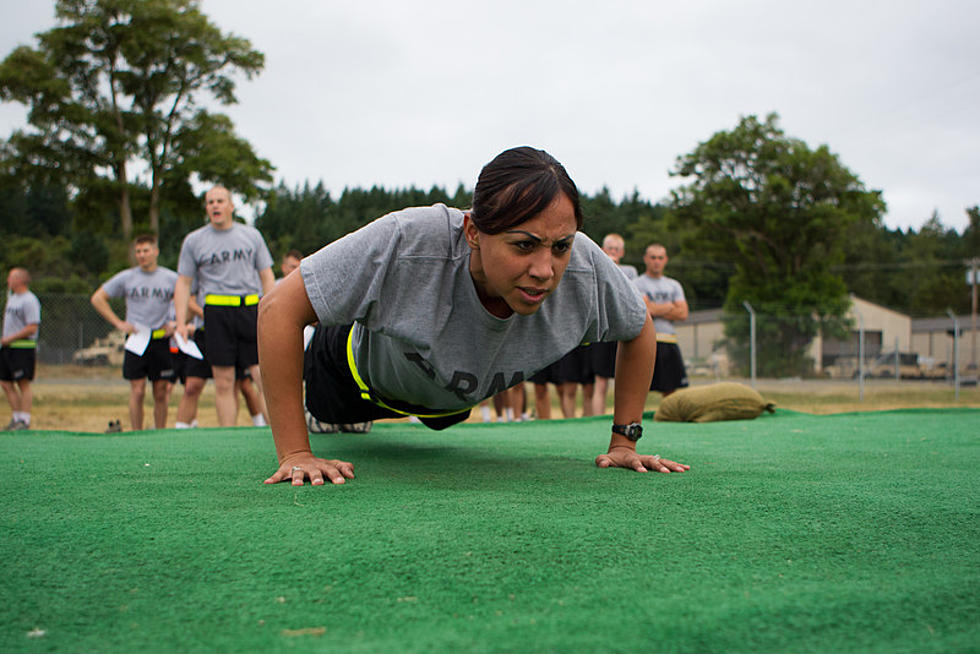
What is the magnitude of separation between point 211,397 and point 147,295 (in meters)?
7.34

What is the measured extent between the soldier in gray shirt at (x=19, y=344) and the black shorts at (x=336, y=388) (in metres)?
6.96

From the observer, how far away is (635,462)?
8.76 feet

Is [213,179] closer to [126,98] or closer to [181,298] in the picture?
[126,98]

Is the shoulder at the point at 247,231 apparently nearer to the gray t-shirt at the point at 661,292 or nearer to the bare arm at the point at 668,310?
the bare arm at the point at 668,310

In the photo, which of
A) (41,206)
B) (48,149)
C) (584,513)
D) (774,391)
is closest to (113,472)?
(584,513)

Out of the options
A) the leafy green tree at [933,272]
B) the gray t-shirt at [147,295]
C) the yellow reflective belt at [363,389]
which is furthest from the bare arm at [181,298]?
the leafy green tree at [933,272]

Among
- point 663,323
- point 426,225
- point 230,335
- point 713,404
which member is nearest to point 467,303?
point 426,225

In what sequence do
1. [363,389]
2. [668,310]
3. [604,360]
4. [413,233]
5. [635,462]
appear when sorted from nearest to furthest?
[413,233], [635,462], [363,389], [668,310], [604,360]

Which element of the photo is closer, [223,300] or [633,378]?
[633,378]

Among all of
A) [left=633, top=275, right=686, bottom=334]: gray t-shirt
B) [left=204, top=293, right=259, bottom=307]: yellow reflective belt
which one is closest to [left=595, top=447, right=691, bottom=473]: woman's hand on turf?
[left=204, top=293, right=259, bottom=307]: yellow reflective belt

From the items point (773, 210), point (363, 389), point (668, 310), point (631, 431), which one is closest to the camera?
Result: point (631, 431)

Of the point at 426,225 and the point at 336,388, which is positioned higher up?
the point at 426,225

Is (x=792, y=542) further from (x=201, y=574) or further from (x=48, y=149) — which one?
(x=48, y=149)

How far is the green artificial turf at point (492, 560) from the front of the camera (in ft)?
3.65
